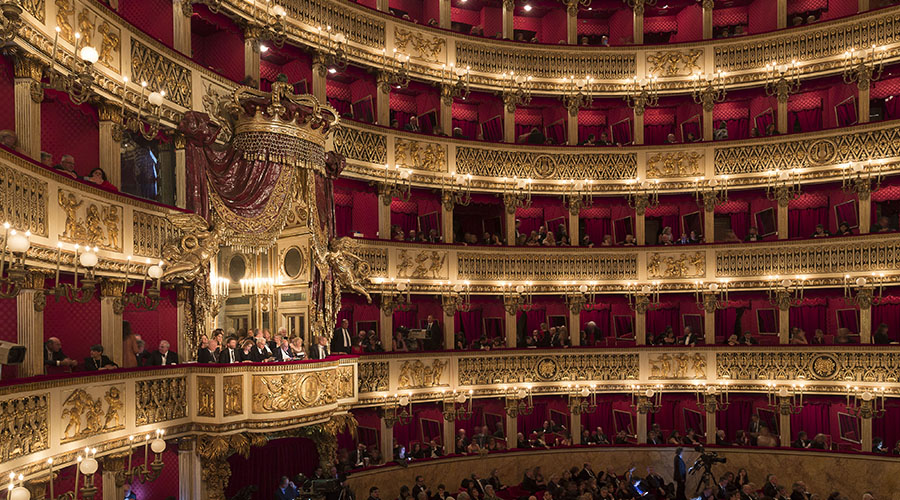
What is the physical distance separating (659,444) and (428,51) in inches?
533

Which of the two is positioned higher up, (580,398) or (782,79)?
(782,79)

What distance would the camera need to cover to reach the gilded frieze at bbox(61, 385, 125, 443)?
1077 cm

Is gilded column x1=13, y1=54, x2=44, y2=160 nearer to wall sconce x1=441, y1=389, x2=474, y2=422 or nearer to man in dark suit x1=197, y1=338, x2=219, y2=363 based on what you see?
man in dark suit x1=197, y1=338, x2=219, y2=363

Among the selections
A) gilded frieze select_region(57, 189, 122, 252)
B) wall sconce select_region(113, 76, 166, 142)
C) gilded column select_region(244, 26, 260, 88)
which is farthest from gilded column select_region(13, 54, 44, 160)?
gilded column select_region(244, 26, 260, 88)

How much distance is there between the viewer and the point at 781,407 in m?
21.9

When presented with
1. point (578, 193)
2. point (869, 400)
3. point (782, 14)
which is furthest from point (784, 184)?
point (869, 400)

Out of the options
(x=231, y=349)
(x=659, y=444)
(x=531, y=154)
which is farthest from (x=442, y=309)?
(x=231, y=349)

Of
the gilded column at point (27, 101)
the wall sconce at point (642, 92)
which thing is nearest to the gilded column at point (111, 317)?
the gilded column at point (27, 101)

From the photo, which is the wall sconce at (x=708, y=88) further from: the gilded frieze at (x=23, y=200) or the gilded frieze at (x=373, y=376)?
the gilded frieze at (x=23, y=200)

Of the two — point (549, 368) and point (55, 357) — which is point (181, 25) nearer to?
point (55, 357)

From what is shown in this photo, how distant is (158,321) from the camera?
1504 cm

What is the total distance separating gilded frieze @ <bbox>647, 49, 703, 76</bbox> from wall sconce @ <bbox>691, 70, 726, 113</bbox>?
36 cm

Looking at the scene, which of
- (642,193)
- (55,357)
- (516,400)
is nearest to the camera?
(55,357)

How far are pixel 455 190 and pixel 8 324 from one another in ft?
44.4
